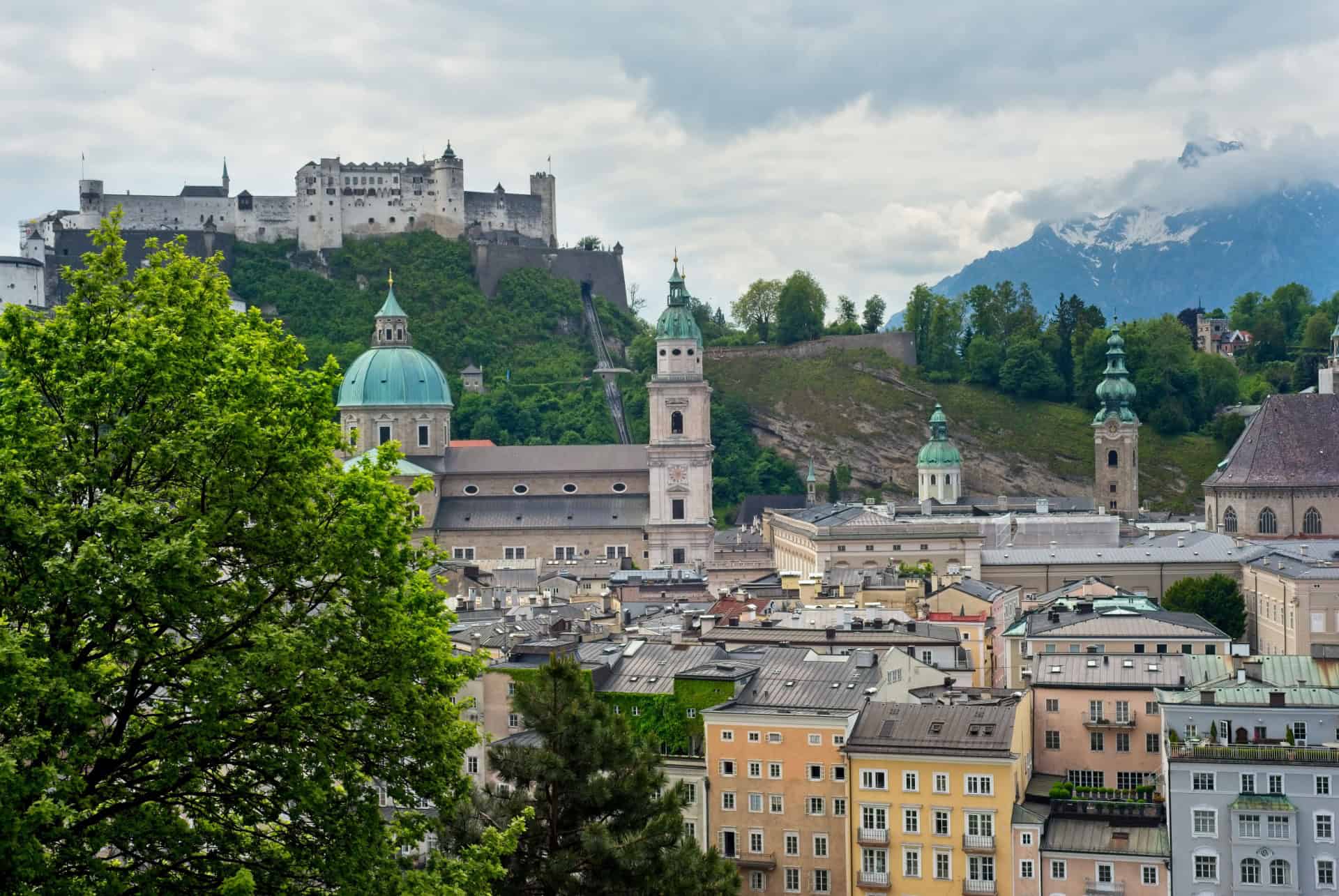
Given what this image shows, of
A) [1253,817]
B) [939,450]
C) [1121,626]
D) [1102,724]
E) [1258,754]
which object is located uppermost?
[939,450]

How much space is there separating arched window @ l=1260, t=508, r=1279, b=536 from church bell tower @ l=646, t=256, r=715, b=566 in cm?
2911

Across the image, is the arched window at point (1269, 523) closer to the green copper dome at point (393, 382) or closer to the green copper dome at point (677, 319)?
the green copper dome at point (677, 319)

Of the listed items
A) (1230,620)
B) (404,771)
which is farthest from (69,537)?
(1230,620)

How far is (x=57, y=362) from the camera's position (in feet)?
58.6

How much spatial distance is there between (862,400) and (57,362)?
124556 millimetres

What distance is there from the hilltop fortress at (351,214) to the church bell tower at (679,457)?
4603 cm

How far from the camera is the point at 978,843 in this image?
42.5 meters

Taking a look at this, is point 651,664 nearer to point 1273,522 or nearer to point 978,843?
point 978,843

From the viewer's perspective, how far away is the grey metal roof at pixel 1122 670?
48500 mm

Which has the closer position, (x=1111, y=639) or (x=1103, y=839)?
(x=1103, y=839)

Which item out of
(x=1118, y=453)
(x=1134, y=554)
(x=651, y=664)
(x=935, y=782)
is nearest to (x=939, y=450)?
(x=1118, y=453)

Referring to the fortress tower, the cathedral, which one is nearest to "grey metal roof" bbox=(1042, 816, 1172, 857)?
the cathedral

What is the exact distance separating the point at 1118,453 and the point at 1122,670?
75.4 metres

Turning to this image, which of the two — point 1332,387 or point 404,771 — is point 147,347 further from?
point 1332,387
